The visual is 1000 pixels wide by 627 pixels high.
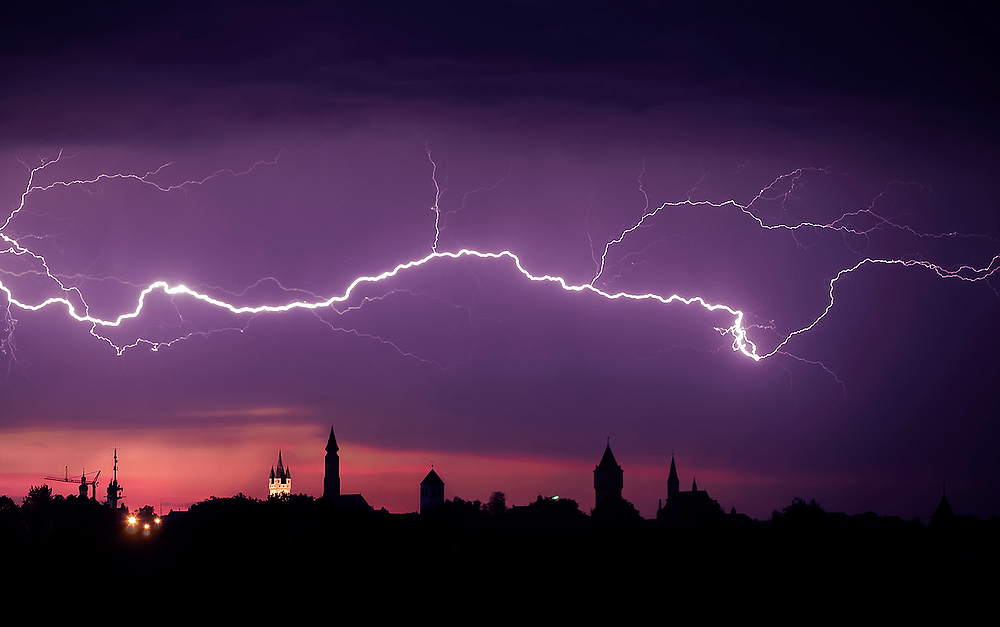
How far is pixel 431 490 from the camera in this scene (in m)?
140

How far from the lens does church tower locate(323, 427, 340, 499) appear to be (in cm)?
15162

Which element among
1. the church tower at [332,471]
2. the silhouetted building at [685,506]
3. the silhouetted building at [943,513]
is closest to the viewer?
→ the silhouetted building at [943,513]

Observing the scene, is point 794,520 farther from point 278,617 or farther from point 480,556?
point 278,617

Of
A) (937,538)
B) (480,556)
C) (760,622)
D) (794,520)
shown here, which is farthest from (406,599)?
(794,520)

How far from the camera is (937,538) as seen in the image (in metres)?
60.9

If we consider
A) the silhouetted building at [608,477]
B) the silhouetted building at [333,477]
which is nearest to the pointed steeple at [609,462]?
the silhouetted building at [608,477]

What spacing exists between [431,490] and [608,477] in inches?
776

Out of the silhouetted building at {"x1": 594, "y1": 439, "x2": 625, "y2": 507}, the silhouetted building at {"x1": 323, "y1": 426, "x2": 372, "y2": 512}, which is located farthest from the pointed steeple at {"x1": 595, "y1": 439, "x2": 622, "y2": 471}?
the silhouetted building at {"x1": 323, "y1": 426, "x2": 372, "y2": 512}

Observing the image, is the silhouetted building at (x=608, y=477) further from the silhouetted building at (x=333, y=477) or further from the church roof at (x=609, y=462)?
the silhouetted building at (x=333, y=477)

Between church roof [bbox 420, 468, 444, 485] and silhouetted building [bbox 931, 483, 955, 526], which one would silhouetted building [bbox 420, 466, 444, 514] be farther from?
silhouetted building [bbox 931, 483, 955, 526]

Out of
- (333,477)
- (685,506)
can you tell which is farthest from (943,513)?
(333,477)

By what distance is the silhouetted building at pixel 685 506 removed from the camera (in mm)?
123781

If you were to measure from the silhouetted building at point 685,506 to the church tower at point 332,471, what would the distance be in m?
38.9

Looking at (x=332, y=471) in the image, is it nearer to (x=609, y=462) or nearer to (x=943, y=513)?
(x=609, y=462)
